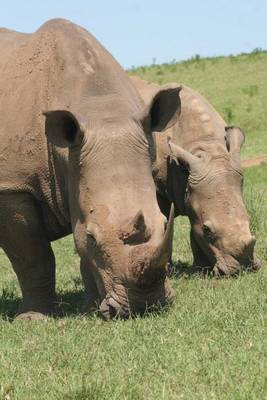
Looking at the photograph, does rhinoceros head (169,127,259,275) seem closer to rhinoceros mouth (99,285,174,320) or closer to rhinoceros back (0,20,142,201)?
rhinoceros back (0,20,142,201)

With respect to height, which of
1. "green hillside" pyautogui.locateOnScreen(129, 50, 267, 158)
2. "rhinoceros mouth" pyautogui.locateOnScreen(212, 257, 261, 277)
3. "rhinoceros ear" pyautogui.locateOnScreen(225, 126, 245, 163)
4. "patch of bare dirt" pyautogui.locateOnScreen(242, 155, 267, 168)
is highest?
"rhinoceros ear" pyautogui.locateOnScreen(225, 126, 245, 163)

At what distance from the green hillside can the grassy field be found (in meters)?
14.4

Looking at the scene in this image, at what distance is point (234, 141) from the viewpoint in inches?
352

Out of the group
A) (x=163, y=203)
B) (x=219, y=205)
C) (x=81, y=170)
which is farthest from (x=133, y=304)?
(x=163, y=203)

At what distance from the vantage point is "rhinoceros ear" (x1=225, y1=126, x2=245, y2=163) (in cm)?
882

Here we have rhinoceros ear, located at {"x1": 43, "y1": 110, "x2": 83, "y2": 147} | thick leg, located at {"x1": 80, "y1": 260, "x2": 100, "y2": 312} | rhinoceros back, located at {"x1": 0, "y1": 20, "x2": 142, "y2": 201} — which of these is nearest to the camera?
rhinoceros ear, located at {"x1": 43, "y1": 110, "x2": 83, "y2": 147}

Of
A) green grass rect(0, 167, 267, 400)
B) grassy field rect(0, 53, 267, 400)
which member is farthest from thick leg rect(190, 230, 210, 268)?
green grass rect(0, 167, 267, 400)

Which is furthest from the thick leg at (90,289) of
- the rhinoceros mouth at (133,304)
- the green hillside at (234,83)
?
the green hillside at (234,83)

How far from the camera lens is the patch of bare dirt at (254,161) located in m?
19.4

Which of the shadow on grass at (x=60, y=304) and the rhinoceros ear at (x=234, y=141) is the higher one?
the rhinoceros ear at (x=234, y=141)

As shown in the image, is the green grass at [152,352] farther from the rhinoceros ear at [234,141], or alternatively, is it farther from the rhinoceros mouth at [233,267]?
the rhinoceros ear at [234,141]

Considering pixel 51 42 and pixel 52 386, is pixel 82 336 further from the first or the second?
pixel 51 42

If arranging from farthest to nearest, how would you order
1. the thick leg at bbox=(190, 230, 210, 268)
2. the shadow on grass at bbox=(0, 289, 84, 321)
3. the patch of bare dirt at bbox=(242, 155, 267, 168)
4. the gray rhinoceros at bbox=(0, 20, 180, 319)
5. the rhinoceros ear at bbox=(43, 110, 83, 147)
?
the patch of bare dirt at bbox=(242, 155, 267, 168) → the thick leg at bbox=(190, 230, 210, 268) → the shadow on grass at bbox=(0, 289, 84, 321) → the rhinoceros ear at bbox=(43, 110, 83, 147) → the gray rhinoceros at bbox=(0, 20, 180, 319)

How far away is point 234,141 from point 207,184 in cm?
63
